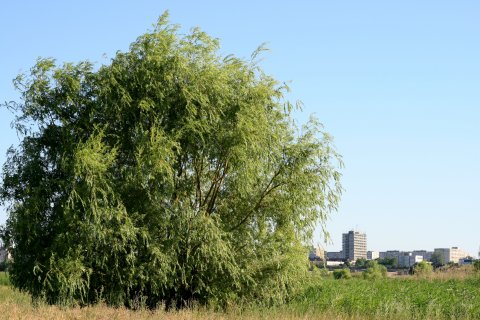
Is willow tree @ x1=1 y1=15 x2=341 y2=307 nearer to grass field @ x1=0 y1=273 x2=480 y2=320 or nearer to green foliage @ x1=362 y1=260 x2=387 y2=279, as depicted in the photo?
grass field @ x1=0 y1=273 x2=480 y2=320

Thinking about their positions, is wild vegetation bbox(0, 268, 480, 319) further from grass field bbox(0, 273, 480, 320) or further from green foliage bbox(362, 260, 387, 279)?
green foliage bbox(362, 260, 387, 279)

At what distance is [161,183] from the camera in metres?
22.9

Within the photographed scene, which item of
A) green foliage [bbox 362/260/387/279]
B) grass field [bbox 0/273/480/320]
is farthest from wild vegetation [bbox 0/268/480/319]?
green foliage [bbox 362/260/387/279]

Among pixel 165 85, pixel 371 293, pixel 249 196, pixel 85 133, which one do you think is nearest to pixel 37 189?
pixel 85 133

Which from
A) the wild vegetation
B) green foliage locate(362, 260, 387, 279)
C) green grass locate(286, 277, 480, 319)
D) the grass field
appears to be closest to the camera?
the grass field

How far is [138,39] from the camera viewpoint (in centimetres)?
2411

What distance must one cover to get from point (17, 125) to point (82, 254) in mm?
5543

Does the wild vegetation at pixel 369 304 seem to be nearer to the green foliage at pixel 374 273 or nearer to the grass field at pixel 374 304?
the grass field at pixel 374 304

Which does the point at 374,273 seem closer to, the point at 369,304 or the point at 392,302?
the point at 369,304

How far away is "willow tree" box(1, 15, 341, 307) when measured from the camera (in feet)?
73.2

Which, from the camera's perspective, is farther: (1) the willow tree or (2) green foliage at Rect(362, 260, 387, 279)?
(2) green foliage at Rect(362, 260, 387, 279)

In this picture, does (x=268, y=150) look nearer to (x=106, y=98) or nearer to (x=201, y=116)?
(x=201, y=116)

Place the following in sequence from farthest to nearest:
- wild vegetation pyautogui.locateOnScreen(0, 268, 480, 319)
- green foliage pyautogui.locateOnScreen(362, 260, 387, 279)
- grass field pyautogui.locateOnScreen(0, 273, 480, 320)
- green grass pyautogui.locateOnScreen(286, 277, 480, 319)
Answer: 1. green foliage pyautogui.locateOnScreen(362, 260, 387, 279)
2. green grass pyautogui.locateOnScreen(286, 277, 480, 319)
3. wild vegetation pyautogui.locateOnScreen(0, 268, 480, 319)
4. grass field pyautogui.locateOnScreen(0, 273, 480, 320)

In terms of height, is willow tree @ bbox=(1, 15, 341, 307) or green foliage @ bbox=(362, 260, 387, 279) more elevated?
willow tree @ bbox=(1, 15, 341, 307)
